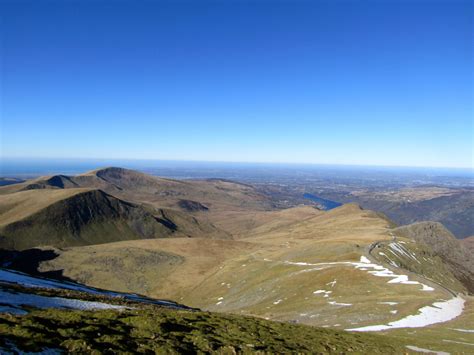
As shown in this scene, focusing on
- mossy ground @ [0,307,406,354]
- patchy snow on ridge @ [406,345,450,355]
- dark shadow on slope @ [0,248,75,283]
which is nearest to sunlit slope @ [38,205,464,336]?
dark shadow on slope @ [0,248,75,283]

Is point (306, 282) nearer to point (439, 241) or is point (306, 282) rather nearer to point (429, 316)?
point (429, 316)

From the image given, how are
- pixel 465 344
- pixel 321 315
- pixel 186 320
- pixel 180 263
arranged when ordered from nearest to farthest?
pixel 186 320 → pixel 465 344 → pixel 321 315 → pixel 180 263

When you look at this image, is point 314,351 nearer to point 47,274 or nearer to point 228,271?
point 228,271

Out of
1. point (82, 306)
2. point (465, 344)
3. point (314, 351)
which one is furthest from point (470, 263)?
point (82, 306)

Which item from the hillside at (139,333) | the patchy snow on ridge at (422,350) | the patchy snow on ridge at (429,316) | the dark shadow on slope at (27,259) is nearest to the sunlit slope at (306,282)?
the patchy snow on ridge at (429,316)

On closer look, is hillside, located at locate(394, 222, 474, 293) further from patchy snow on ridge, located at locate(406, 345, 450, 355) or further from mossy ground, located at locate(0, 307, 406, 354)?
mossy ground, located at locate(0, 307, 406, 354)

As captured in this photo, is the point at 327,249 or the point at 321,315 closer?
the point at 321,315
